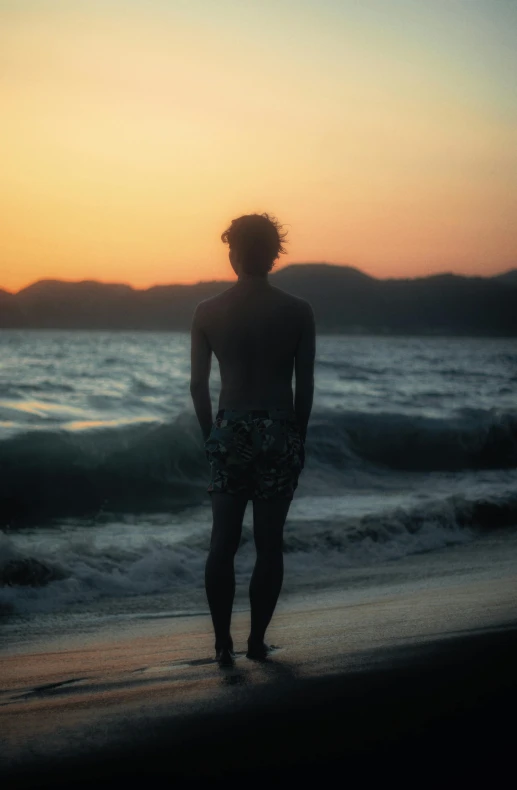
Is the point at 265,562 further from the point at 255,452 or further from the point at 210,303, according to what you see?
the point at 210,303

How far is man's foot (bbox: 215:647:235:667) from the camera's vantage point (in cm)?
337

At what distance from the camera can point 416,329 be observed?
10612 cm

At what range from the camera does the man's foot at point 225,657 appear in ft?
11.1

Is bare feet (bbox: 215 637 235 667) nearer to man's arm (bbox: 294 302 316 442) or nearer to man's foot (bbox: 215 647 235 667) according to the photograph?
man's foot (bbox: 215 647 235 667)

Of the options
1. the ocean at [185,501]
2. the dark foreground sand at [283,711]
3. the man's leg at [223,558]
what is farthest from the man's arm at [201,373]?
the ocean at [185,501]

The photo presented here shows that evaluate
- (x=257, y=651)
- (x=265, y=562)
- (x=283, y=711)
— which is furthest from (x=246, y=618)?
(x=283, y=711)

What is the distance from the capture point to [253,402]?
3.32 metres

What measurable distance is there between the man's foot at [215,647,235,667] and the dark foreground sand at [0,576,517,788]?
0.10ft

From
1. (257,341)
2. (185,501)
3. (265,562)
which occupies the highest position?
(257,341)

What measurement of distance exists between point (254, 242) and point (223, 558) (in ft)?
3.90

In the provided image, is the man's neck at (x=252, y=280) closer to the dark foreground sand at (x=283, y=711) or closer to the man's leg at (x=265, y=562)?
the man's leg at (x=265, y=562)

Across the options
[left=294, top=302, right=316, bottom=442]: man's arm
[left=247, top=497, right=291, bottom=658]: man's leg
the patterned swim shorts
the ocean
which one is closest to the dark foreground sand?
[left=247, top=497, right=291, bottom=658]: man's leg

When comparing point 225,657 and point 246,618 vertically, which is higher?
point 225,657

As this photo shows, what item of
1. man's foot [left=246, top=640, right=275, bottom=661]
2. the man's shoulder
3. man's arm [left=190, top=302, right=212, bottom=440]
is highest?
the man's shoulder
